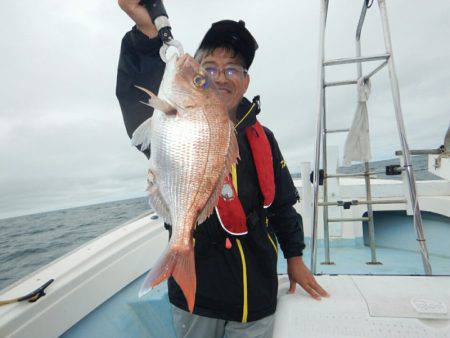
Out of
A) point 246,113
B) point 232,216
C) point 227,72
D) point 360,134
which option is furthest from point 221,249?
point 360,134

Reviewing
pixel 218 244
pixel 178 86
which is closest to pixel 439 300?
pixel 218 244

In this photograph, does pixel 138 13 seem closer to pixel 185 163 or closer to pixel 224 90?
pixel 224 90

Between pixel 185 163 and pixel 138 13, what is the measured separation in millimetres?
812

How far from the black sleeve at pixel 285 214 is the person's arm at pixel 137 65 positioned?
0.93 metres

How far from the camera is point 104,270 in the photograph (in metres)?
2.79

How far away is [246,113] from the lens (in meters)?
1.83

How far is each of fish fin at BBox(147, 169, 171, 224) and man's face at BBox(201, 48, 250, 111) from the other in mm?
798

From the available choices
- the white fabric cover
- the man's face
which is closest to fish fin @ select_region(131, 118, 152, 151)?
the man's face

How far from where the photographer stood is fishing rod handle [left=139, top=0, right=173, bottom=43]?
50.5 inches

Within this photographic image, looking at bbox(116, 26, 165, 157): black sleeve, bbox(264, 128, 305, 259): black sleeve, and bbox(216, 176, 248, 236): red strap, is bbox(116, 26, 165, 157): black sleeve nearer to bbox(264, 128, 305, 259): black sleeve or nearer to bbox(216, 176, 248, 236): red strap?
bbox(216, 176, 248, 236): red strap

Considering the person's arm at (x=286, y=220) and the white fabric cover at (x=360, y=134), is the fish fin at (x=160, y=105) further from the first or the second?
the white fabric cover at (x=360, y=134)

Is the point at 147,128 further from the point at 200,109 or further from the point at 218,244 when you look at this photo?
the point at 218,244

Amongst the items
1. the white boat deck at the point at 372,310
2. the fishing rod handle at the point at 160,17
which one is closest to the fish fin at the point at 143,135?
the fishing rod handle at the point at 160,17

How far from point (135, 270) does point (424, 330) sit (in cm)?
274
